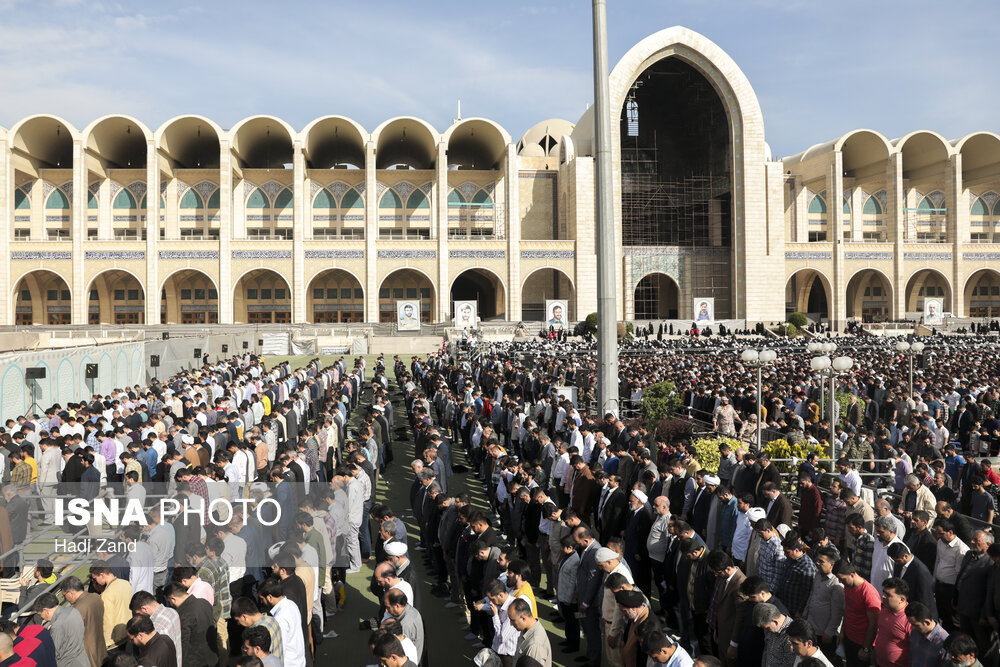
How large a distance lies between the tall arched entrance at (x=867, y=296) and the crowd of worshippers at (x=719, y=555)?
42492 millimetres

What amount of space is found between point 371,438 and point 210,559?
4282mm

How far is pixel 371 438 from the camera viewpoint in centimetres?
923

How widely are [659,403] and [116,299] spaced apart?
3806 centimetres

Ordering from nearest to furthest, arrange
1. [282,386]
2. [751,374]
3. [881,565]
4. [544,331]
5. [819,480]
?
[881,565], [819,480], [282,386], [751,374], [544,331]

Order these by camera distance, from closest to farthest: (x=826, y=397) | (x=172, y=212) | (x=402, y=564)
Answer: (x=402, y=564) < (x=826, y=397) < (x=172, y=212)

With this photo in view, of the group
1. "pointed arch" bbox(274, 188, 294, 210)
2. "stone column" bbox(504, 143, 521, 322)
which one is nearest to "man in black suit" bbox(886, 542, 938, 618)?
"stone column" bbox(504, 143, 521, 322)

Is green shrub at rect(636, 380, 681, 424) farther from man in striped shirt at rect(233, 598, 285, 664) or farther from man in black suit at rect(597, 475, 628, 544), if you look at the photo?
man in striped shirt at rect(233, 598, 285, 664)

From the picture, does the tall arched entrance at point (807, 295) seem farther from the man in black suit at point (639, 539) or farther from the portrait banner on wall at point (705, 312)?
the man in black suit at point (639, 539)

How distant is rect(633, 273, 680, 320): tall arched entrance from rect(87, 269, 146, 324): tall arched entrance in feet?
92.5

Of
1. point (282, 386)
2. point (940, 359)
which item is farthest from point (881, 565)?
point (940, 359)

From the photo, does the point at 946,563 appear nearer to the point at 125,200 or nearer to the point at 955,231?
the point at 125,200

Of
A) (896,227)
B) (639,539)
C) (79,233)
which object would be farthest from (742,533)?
(896,227)

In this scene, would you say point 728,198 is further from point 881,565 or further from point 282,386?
point 881,565

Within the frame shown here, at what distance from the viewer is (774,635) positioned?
159 inches
